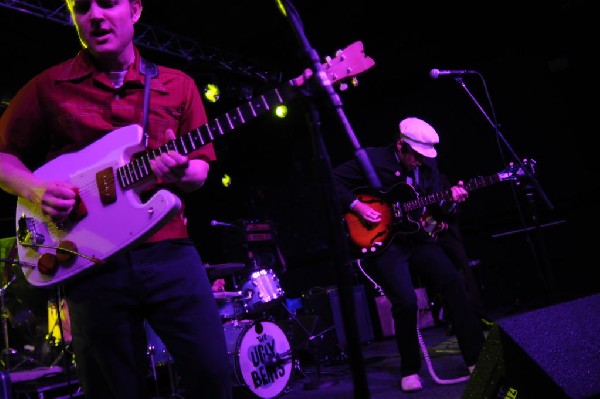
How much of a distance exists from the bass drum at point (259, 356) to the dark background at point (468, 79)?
3648mm

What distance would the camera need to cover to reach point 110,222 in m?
1.98

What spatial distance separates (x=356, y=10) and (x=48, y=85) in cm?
636

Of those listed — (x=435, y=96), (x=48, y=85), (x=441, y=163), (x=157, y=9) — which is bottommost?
(x=48, y=85)

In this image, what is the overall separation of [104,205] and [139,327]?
1.78 ft

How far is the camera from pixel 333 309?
7.59m

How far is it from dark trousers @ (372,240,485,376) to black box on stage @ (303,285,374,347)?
3.26m

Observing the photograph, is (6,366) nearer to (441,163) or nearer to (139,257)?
(139,257)

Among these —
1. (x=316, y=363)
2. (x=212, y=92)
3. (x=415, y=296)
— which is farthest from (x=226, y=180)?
(x=415, y=296)

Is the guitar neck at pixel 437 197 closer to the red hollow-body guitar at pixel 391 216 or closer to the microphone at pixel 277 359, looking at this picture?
the red hollow-body guitar at pixel 391 216

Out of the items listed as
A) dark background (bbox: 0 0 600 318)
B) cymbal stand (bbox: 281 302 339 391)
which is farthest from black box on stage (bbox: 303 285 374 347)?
dark background (bbox: 0 0 600 318)

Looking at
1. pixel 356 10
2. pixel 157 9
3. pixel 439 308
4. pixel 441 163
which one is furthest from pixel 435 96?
Answer: pixel 157 9

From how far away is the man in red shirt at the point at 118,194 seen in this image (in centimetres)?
182

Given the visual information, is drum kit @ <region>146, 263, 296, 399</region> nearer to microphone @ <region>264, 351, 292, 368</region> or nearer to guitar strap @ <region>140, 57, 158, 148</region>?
microphone @ <region>264, 351, 292, 368</region>

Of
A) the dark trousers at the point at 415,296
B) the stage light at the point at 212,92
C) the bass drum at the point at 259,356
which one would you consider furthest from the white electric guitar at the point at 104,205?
the stage light at the point at 212,92
